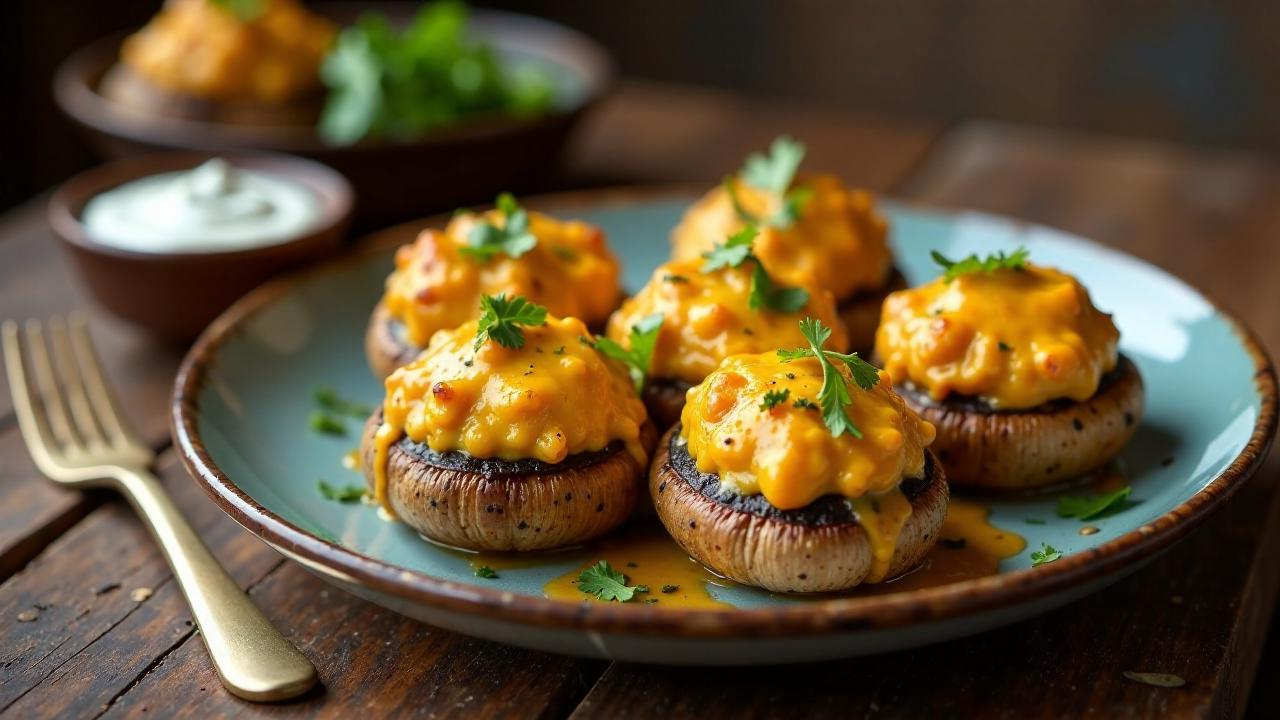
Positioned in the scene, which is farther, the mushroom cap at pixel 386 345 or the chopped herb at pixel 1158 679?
the mushroom cap at pixel 386 345

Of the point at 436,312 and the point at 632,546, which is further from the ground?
the point at 436,312

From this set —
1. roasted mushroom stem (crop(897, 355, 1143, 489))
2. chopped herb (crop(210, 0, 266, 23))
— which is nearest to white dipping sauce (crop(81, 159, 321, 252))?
chopped herb (crop(210, 0, 266, 23))

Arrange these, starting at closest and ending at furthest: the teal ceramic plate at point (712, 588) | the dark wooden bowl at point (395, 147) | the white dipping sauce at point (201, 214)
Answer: the teal ceramic plate at point (712, 588)
the white dipping sauce at point (201, 214)
the dark wooden bowl at point (395, 147)

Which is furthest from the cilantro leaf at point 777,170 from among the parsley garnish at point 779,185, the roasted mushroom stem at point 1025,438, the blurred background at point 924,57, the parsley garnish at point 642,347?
the blurred background at point 924,57

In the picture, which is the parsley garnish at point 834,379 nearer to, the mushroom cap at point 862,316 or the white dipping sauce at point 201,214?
the mushroom cap at point 862,316

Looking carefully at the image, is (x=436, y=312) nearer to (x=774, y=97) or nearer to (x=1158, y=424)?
(x=1158, y=424)

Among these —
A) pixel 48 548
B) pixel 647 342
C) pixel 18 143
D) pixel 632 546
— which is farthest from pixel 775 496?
pixel 18 143

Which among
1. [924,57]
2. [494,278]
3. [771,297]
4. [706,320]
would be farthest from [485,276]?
[924,57]
